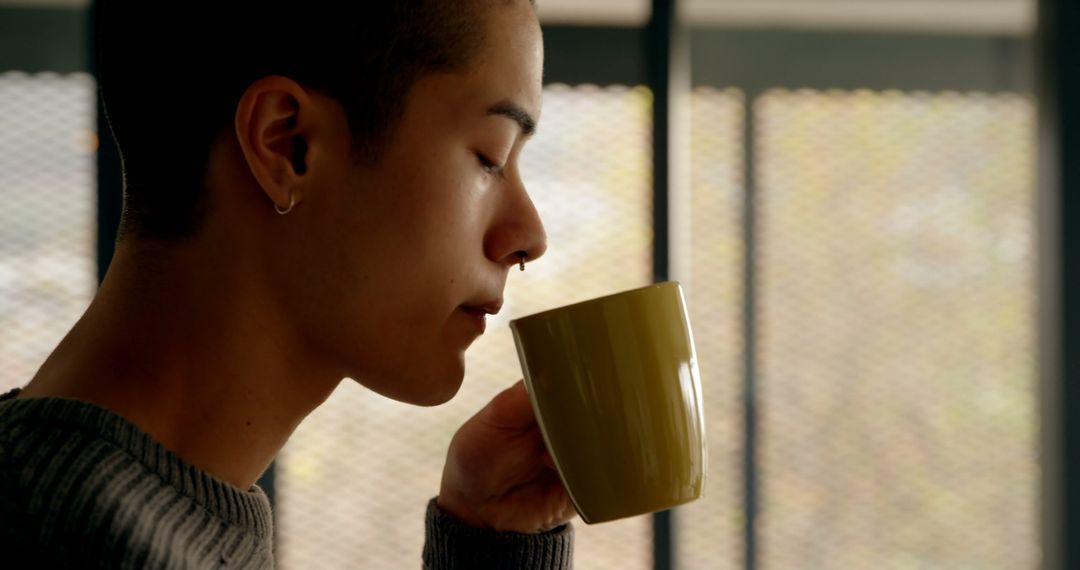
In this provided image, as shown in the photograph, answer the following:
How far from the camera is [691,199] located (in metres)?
1.98

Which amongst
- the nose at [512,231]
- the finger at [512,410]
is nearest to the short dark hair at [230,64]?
the nose at [512,231]

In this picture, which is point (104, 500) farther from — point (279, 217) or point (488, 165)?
point (488, 165)

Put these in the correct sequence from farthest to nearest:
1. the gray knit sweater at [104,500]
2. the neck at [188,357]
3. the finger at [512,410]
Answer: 1. the finger at [512,410]
2. the neck at [188,357]
3. the gray knit sweater at [104,500]

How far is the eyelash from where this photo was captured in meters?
0.73

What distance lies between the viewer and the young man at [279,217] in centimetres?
68

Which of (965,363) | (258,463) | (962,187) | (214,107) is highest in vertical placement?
(214,107)

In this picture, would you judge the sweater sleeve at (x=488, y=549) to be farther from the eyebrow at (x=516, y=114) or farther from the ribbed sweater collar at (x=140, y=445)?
the eyebrow at (x=516, y=114)

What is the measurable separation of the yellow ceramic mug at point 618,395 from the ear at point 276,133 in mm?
189

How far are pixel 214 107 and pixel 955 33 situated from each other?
73.2 inches

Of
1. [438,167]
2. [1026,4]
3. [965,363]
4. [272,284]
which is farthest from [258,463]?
[1026,4]

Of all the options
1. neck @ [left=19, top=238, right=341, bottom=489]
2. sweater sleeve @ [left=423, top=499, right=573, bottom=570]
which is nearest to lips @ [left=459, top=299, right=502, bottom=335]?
neck @ [left=19, top=238, right=341, bottom=489]

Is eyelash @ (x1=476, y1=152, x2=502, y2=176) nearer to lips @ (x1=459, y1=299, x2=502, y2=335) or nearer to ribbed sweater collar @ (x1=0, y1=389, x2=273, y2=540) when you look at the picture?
lips @ (x1=459, y1=299, x2=502, y2=335)

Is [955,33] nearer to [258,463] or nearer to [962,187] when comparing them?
[962,187]

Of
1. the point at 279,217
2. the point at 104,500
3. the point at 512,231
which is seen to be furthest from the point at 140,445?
the point at 512,231
